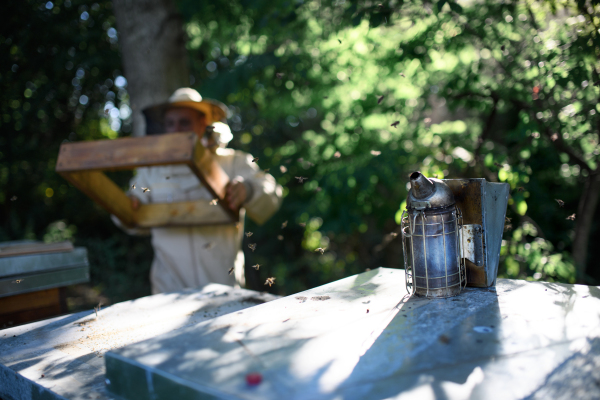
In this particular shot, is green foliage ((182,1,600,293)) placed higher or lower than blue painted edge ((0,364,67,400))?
higher

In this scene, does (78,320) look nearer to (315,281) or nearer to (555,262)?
(555,262)

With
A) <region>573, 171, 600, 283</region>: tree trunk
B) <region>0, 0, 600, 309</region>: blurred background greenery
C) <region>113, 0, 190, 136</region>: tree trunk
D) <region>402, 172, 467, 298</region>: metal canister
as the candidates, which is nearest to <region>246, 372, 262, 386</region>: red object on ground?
<region>402, 172, 467, 298</region>: metal canister

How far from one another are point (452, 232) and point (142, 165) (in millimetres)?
1679

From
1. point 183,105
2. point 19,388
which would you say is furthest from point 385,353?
point 183,105

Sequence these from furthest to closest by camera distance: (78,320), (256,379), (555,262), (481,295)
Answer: (555,262) < (78,320) < (481,295) < (256,379)

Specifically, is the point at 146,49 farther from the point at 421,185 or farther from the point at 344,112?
the point at 421,185

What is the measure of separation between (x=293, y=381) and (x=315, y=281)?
623 cm

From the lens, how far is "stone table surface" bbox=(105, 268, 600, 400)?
38.6 inches

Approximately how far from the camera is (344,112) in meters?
5.16

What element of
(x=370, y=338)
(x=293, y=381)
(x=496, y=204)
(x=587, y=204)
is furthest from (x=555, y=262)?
(x=293, y=381)

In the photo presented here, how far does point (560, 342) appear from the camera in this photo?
1188mm

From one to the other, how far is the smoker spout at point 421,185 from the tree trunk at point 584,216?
2165mm

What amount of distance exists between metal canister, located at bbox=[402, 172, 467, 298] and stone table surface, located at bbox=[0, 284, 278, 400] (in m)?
0.90

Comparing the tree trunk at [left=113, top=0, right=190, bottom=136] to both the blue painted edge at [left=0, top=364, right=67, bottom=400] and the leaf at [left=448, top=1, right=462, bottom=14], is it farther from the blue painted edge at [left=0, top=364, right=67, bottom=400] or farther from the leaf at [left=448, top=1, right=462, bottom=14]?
the blue painted edge at [left=0, top=364, right=67, bottom=400]
